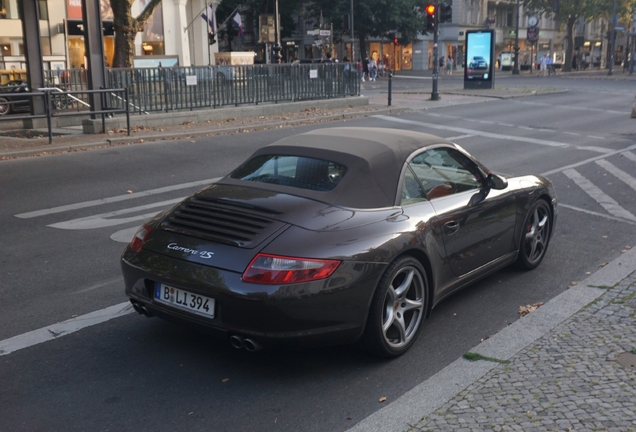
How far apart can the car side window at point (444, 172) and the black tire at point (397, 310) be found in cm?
73

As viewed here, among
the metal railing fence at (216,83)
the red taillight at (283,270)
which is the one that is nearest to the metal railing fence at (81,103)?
the metal railing fence at (216,83)

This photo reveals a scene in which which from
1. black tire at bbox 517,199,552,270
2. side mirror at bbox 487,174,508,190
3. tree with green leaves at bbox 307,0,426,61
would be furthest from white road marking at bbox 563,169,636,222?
tree with green leaves at bbox 307,0,426,61

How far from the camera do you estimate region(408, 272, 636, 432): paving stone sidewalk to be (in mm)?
3619

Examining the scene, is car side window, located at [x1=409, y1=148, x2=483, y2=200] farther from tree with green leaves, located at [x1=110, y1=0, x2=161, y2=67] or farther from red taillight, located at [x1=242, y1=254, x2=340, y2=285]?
tree with green leaves, located at [x1=110, y1=0, x2=161, y2=67]

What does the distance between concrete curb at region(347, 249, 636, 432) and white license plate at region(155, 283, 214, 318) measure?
3.69 ft

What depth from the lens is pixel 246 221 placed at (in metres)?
4.39

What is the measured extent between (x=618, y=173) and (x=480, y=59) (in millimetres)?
24743

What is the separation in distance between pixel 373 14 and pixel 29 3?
48.2m

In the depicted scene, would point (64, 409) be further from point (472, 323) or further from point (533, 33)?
point (533, 33)

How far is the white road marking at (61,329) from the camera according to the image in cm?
477

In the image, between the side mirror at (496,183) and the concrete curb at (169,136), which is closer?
the side mirror at (496,183)

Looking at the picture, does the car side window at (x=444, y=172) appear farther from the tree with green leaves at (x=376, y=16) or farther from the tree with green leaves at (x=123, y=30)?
the tree with green leaves at (x=376, y=16)

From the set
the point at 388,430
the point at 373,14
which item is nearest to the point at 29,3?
the point at 388,430

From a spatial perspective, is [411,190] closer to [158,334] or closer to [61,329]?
[158,334]
